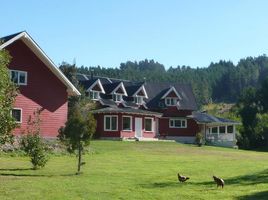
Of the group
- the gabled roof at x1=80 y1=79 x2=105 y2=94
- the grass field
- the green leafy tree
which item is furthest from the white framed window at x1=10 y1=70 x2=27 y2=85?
the green leafy tree

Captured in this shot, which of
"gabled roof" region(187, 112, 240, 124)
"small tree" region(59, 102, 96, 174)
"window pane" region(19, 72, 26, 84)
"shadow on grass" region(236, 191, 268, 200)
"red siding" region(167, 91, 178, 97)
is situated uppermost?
"red siding" region(167, 91, 178, 97)

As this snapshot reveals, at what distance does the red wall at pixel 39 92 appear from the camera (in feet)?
121

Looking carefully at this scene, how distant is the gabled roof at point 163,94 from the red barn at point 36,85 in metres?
23.8

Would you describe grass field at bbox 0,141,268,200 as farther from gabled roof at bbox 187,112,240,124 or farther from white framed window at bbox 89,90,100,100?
gabled roof at bbox 187,112,240,124

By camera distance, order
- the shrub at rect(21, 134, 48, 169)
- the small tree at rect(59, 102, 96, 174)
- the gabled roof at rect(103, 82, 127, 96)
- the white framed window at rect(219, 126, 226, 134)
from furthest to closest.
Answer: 1. the white framed window at rect(219, 126, 226, 134)
2. the gabled roof at rect(103, 82, 127, 96)
3. the shrub at rect(21, 134, 48, 169)
4. the small tree at rect(59, 102, 96, 174)

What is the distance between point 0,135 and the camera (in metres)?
16.7

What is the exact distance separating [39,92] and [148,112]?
19.6 m

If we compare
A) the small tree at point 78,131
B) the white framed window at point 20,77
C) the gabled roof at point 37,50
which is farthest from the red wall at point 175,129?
the small tree at point 78,131

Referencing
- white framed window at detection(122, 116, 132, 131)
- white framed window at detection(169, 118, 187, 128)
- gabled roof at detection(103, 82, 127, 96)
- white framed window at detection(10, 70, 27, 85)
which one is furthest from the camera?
white framed window at detection(169, 118, 187, 128)

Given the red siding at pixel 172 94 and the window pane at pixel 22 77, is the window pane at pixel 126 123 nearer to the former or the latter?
the red siding at pixel 172 94

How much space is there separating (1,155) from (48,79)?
10499 millimetres

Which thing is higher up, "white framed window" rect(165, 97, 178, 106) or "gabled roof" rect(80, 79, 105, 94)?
"gabled roof" rect(80, 79, 105, 94)

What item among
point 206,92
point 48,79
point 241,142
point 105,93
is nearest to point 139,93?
point 105,93

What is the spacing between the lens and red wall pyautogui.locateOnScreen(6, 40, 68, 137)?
1452 inches
